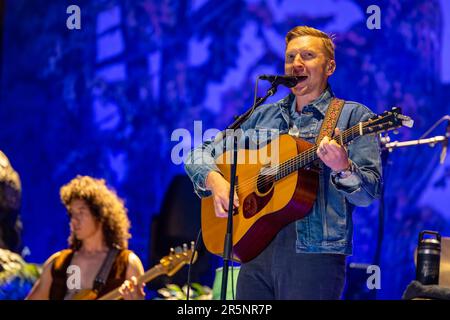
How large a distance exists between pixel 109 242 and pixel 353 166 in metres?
3.34

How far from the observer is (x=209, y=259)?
608 cm

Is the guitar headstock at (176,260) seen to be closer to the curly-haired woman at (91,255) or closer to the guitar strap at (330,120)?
the curly-haired woman at (91,255)

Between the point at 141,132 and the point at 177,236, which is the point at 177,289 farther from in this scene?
the point at 141,132

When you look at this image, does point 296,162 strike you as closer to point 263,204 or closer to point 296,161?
point 296,161

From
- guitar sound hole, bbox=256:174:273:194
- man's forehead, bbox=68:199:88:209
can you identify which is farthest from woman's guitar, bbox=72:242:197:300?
guitar sound hole, bbox=256:174:273:194

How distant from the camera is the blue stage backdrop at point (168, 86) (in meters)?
6.57

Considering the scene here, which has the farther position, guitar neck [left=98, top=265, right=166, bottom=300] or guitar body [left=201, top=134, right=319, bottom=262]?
guitar neck [left=98, top=265, right=166, bottom=300]

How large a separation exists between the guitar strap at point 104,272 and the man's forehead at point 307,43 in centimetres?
283

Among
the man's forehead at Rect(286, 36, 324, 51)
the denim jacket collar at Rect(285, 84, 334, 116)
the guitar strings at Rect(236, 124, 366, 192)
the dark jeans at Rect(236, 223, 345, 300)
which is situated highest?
the man's forehead at Rect(286, 36, 324, 51)

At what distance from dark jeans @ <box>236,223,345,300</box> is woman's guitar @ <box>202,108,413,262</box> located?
76 millimetres

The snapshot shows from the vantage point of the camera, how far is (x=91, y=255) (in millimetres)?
5879

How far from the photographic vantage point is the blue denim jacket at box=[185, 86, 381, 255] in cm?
314

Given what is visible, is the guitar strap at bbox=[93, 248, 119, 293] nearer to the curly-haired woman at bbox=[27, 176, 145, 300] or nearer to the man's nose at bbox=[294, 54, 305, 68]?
the curly-haired woman at bbox=[27, 176, 145, 300]

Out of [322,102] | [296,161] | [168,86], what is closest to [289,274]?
[296,161]
